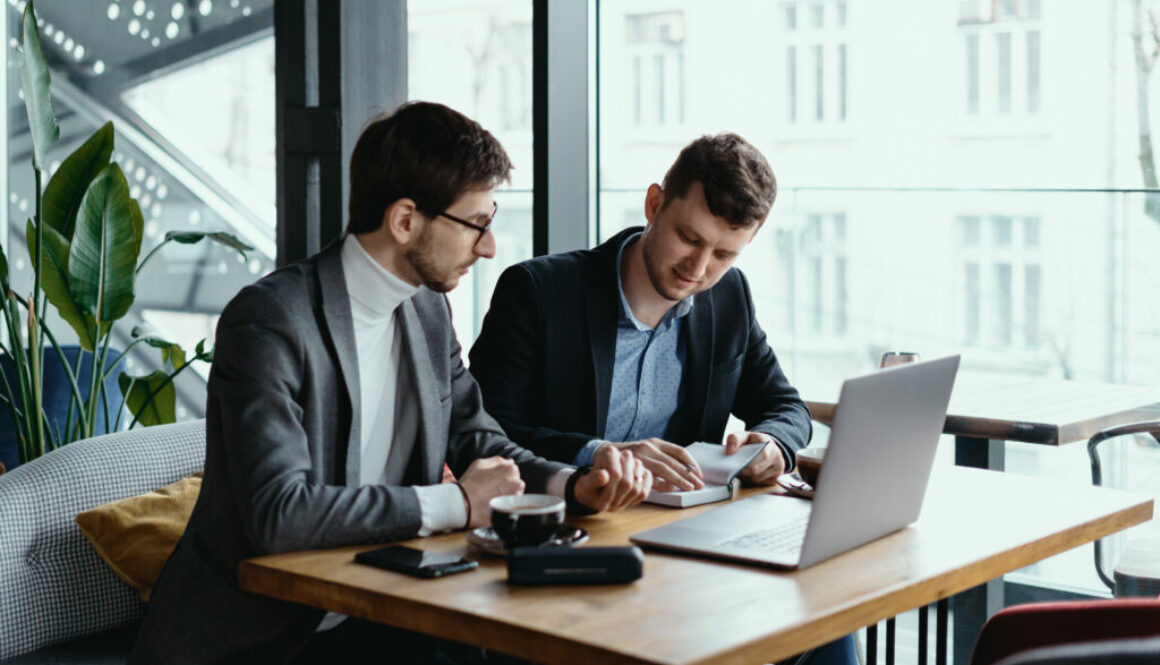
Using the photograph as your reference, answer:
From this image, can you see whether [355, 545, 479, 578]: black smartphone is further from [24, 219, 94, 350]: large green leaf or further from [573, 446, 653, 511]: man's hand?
[24, 219, 94, 350]: large green leaf

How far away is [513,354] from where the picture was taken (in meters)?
2.22

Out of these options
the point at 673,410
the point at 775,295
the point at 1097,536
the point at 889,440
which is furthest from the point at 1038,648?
the point at 775,295

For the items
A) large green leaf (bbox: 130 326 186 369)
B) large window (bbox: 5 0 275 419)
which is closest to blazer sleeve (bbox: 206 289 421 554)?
large green leaf (bbox: 130 326 186 369)

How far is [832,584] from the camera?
4.45 feet

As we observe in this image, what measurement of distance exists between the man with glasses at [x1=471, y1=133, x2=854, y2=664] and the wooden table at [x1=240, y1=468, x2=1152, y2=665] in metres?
0.52

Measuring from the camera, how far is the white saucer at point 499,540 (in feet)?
4.81

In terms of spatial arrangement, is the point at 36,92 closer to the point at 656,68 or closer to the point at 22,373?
the point at 22,373

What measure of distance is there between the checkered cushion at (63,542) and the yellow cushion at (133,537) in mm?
36

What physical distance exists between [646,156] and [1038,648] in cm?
730

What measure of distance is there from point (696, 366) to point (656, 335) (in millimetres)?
94

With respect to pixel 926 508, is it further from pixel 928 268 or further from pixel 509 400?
pixel 928 268

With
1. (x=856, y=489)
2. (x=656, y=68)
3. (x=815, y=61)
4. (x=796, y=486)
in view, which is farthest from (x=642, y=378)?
(x=815, y=61)

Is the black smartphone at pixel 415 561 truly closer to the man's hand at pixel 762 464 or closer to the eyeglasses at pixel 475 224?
the eyeglasses at pixel 475 224

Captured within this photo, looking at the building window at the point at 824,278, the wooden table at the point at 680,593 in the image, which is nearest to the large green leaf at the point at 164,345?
the wooden table at the point at 680,593
